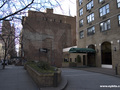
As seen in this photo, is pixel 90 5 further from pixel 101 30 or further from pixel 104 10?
pixel 101 30

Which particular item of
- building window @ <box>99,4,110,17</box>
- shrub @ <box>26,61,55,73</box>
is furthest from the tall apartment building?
shrub @ <box>26,61,55,73</box>

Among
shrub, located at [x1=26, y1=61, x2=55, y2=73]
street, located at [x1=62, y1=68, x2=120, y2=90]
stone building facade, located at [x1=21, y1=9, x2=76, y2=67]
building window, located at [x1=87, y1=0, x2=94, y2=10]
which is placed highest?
building window, located at [x1=87, y1=0, x2=94, y2=10]

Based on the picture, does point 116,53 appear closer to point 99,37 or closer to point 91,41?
point 99,37

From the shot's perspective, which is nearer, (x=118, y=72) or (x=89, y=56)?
(x=118, y=72)

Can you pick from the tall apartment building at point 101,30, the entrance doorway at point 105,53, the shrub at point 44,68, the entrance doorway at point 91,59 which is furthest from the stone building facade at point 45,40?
the shrub at point 44,68

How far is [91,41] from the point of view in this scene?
27484 mm

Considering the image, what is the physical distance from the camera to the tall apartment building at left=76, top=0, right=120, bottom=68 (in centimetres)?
2103

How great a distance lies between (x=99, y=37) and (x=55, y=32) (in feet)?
A: 91.8

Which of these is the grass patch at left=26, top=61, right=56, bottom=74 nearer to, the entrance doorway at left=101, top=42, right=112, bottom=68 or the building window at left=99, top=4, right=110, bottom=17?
the entrance doorway at left=101, top=42, right=112, bottom=68

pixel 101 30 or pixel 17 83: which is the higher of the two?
pixel 101 30

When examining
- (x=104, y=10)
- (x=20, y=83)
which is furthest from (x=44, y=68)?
(x=104, y=10)

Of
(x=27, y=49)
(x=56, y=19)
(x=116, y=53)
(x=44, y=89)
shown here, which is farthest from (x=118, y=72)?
(x=56, y=19)

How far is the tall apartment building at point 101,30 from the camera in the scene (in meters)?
21.0

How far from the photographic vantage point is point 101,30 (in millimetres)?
24766
